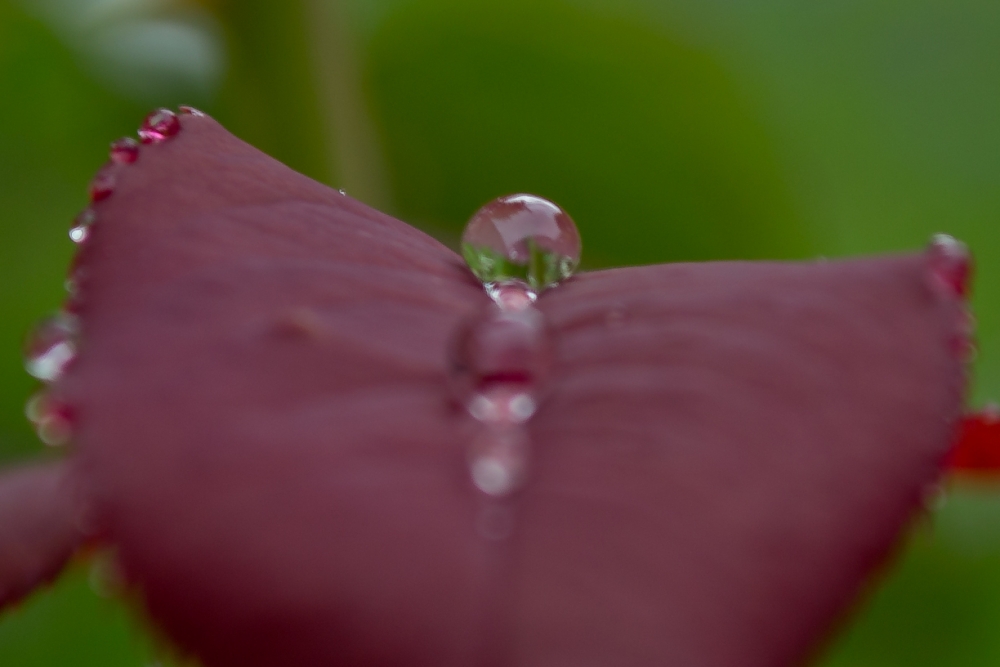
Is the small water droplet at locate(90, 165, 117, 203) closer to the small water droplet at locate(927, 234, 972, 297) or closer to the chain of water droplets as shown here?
the chain of water droplets

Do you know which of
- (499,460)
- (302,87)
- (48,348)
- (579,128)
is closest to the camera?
(499,460)

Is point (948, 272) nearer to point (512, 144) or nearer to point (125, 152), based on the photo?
point (125, 152)

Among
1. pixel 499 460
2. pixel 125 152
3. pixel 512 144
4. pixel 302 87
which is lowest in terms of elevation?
pixel 499 460

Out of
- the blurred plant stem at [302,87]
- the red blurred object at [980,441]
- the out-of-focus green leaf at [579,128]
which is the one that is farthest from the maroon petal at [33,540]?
the out-of-focus green leaf at [579,128]

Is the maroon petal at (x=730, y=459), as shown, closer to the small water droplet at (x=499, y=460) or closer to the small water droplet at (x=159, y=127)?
the small water droplet at (x=499, y=460)

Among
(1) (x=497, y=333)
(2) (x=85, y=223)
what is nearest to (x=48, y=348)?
(2) (x=85, y=223)
